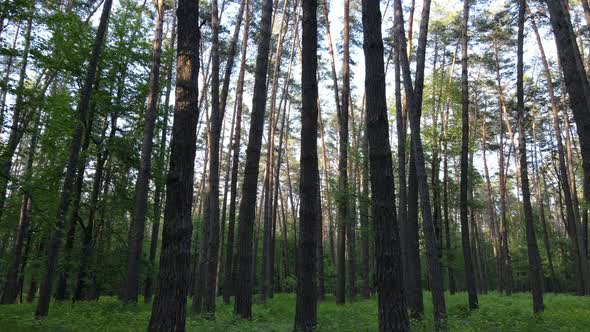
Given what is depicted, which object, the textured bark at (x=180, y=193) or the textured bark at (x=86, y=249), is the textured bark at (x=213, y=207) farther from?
the textured bark at (x=180, y=193)

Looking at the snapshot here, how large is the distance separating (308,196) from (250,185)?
263 cm

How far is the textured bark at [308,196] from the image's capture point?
667 centimetres

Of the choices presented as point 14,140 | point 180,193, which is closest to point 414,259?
point 180,193

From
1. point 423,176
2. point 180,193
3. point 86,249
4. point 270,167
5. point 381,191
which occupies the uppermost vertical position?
point 270,167

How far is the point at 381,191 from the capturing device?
506 cm

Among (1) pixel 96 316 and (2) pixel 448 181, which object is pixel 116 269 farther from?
(2) pixel 448 181

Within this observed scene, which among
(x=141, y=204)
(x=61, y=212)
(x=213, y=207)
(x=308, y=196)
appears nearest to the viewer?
(x=308, y=196)

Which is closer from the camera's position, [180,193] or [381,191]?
[180,193]

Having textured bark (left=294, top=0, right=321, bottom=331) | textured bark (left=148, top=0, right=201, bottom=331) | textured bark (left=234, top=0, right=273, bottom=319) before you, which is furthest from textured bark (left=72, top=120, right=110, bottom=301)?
textured bark (left=148, top=0, right=201, bottom=331)

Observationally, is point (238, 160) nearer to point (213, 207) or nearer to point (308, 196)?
point (213, 207)

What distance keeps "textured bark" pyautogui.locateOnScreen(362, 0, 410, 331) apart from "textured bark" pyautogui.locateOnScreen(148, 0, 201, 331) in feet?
7.92

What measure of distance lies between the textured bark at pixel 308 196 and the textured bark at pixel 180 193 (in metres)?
2.57

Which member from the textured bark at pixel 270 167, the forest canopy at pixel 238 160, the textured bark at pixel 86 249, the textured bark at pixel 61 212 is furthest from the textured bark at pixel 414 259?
the textured bark at pixel 86 249

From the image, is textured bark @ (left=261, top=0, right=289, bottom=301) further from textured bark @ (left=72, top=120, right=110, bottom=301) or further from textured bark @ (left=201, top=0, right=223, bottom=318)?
textured bark @ (left=72, top=120, right=110, bottom=301)
